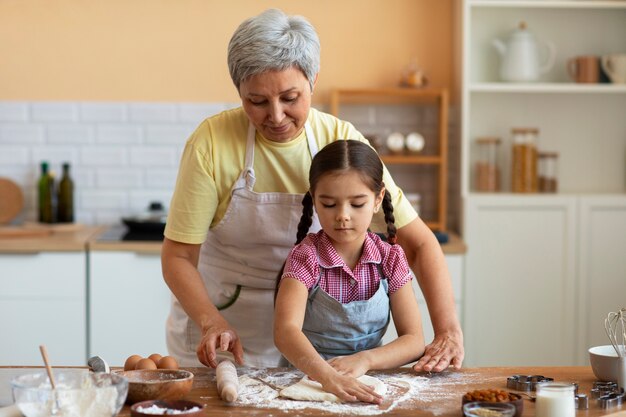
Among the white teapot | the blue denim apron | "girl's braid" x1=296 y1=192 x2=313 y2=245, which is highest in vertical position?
the white teapot

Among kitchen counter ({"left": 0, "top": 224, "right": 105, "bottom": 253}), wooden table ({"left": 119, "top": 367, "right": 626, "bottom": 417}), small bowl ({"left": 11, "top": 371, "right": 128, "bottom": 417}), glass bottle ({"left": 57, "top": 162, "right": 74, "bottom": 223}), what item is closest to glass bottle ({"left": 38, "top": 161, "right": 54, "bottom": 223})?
glass bottle ({"left": 57, "top": 162, "right": 74, "bottom": 223})

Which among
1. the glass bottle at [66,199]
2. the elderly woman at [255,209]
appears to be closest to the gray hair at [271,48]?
the elderly woman at [255,209]

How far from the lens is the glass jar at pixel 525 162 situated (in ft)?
14.3

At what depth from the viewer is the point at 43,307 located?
4.05m

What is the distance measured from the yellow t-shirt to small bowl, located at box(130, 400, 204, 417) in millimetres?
650

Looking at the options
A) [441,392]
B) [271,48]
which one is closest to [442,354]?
[441,392]

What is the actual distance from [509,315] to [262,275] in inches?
80.2

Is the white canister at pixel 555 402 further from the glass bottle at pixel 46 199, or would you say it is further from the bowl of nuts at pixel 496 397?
the glass bottle at pixel 46 199

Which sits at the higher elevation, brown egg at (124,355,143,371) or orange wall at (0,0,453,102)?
orange wall at (0,0,453,102)

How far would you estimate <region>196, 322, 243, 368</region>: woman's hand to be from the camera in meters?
2.13

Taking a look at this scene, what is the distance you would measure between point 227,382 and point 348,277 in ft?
1.54

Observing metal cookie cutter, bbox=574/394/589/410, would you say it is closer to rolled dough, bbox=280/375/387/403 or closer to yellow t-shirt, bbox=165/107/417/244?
rolled dough, bbox=280/375/387/403

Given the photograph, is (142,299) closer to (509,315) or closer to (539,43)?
(509,315)

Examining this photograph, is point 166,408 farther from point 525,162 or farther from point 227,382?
point 525,162
